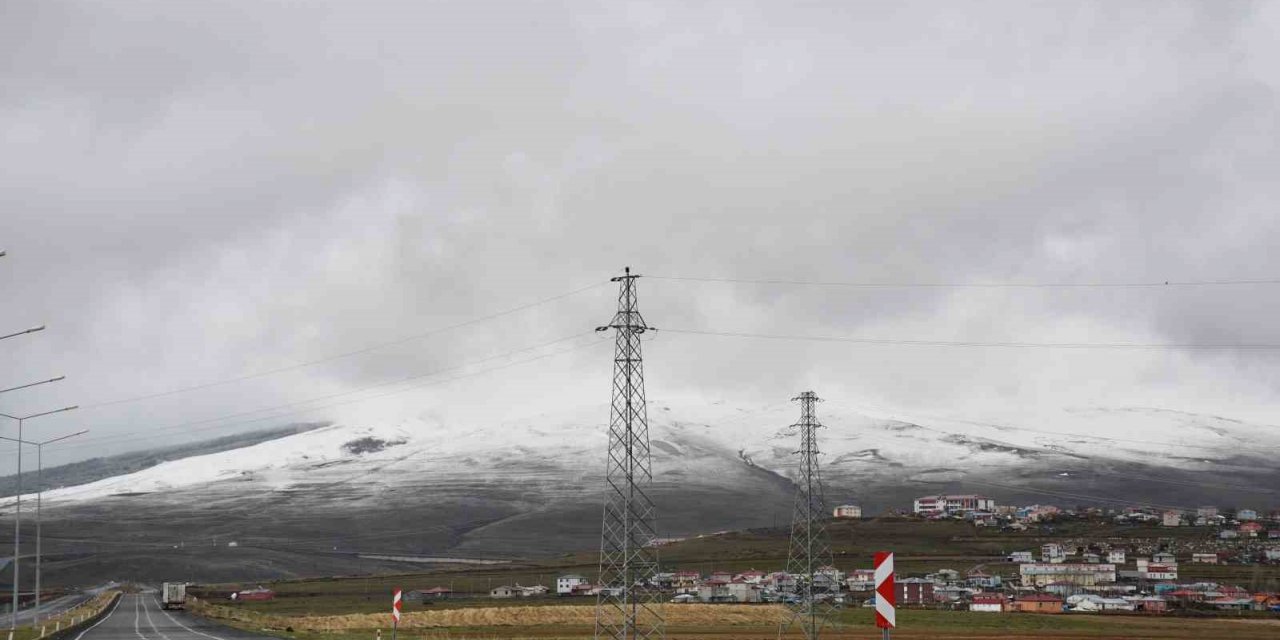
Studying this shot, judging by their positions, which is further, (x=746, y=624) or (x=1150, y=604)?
(x=1150, y=604)

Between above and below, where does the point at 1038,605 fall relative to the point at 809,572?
below

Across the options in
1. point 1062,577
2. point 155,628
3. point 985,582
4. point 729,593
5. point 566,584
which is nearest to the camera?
point 155,628

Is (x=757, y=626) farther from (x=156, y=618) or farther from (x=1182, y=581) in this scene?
(x=1182, y=581)

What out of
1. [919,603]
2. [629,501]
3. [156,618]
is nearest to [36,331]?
[629,501]

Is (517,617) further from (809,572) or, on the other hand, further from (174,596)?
(809,572)

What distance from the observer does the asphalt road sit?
71.4m

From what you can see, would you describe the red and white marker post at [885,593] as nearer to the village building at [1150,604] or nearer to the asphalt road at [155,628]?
the asphalt road at [155,628]

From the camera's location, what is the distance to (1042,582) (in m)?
195

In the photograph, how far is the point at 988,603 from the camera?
153500 millimetres

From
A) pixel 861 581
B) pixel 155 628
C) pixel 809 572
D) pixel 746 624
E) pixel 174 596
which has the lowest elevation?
pixel 861 581

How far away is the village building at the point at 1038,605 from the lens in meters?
150

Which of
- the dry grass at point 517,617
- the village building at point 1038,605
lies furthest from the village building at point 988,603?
the dry grass at point 517,617

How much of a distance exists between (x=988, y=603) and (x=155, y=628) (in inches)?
4015

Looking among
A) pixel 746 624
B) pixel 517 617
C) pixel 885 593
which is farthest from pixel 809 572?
pixel 885 593
